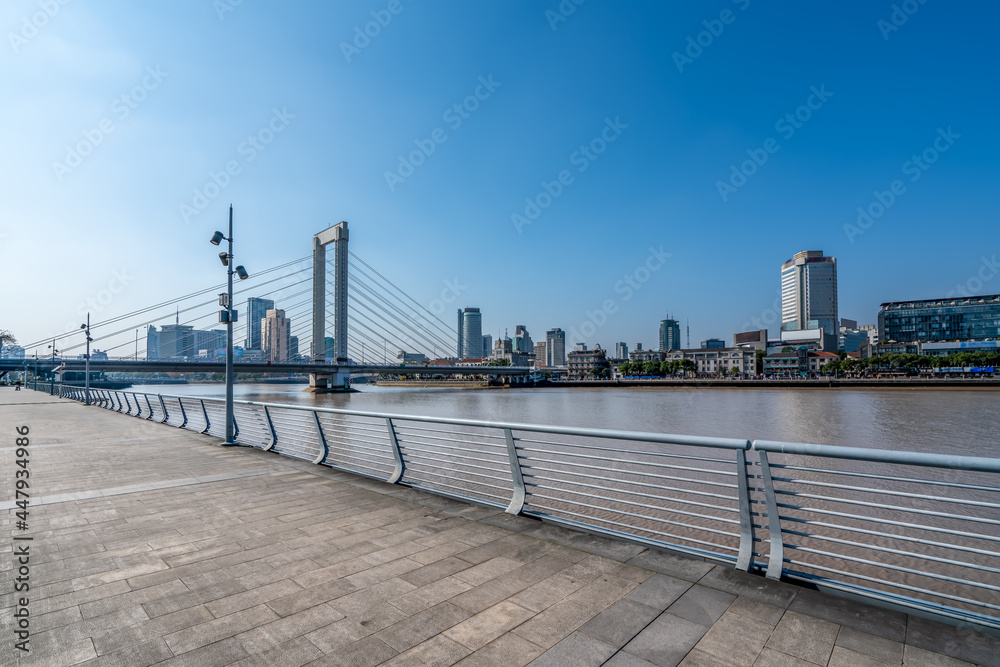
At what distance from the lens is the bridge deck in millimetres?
2926

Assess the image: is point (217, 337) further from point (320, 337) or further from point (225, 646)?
point (225, 646)

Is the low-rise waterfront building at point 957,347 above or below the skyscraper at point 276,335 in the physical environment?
below

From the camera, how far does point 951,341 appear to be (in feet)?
436

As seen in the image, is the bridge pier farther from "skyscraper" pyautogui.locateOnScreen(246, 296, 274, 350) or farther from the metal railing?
the metal railing

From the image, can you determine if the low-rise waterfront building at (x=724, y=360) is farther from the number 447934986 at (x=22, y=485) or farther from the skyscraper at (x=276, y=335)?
the number 447934986 at (x=22, y=485)

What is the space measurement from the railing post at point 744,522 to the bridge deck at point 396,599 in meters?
0.15

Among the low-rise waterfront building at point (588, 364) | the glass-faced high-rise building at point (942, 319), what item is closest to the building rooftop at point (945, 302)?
the glass-faced high-rise building at point (942, 319)

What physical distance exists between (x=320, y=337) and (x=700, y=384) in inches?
2846

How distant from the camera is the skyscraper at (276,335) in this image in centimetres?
8557

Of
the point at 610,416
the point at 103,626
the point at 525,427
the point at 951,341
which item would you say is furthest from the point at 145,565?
the point at 951,341

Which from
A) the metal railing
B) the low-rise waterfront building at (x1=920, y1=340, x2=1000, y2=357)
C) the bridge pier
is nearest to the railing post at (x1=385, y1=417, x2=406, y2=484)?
Answer: the metal railing

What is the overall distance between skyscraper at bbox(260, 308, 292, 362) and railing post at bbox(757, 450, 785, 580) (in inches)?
3371

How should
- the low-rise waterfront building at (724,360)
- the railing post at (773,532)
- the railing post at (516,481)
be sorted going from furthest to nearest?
the low-rise waterfront building at (724,360), the railing post at (516,481), the railing post at (773,532)

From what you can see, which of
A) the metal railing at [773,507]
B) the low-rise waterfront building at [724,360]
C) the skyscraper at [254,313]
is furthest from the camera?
the low-rise waterfront building at [724,360]
